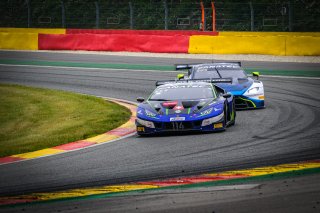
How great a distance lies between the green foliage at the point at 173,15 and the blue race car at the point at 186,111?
19.5 meters

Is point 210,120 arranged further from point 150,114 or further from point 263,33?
point 263,33

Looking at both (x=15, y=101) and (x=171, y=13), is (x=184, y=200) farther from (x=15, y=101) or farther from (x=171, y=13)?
(x=171, y=13)

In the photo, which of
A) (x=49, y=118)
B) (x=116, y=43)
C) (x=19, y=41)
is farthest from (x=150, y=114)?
(x=19, y=41)

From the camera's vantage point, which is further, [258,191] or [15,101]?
[15,101]

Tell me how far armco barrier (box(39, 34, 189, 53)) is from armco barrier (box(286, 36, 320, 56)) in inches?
193

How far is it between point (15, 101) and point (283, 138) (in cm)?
987

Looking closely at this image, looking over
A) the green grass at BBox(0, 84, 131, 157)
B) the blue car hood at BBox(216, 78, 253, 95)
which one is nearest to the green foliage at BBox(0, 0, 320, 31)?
the green grass at BBox(0, 84, 131, 157)

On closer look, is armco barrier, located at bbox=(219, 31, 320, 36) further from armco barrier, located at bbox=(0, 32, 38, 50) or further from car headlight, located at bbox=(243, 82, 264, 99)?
car headlight, located at bbox=(243, 82, 264, 99)

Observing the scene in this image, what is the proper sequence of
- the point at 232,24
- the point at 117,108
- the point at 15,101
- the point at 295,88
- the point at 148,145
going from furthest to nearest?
the point at 232,24 < the point at 295,88 < the point at 15,101 < the point at 117,108 < the point at 148,145

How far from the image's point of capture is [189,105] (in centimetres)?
1638

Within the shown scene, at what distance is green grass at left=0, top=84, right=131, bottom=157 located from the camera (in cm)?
1612

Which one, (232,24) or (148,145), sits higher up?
(232,24)

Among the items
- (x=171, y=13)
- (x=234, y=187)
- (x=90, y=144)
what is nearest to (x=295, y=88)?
(x=90, y=144)

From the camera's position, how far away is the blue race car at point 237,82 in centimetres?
1994
